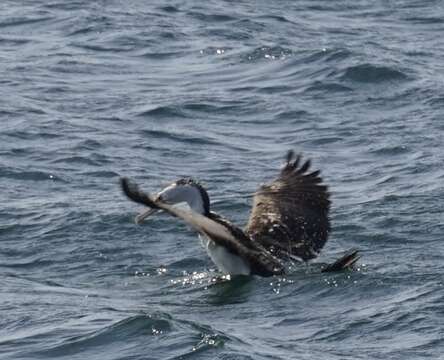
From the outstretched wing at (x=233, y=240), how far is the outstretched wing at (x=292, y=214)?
0.36 meters

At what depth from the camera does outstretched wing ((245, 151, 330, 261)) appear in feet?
39.5

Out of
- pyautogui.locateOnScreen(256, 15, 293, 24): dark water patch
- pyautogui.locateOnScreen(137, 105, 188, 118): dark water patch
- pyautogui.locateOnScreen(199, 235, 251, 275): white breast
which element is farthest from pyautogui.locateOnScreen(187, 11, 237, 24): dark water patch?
pyautogui.locateOnScreen(199, 235, 251, 275): white breast

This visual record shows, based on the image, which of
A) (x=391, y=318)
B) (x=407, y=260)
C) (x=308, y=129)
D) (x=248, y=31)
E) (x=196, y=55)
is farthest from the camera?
(x=248, y=31)

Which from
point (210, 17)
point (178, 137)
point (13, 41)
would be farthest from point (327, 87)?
point (13, 41)

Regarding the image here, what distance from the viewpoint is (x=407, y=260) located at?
11.6 metres

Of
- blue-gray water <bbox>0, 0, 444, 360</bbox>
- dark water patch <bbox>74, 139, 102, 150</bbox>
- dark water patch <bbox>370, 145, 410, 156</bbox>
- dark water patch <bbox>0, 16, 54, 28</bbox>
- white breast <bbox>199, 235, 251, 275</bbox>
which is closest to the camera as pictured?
blue-gray water <bbox>0, 0, 444, 360</bbox>

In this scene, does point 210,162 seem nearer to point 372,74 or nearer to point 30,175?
point 30,175

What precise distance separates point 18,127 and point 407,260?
20.7 ft

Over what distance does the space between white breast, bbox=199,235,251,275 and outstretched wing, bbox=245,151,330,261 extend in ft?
1.11

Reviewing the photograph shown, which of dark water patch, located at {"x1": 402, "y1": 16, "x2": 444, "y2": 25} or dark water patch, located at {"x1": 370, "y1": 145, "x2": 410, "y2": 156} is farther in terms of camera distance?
dark water patch, located at {"x1": 402, "y1": 16, "x2": 444, "y2": 25}

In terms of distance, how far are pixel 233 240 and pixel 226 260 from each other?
584mm

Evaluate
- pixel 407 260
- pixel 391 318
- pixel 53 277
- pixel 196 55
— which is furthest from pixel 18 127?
pixel 391 318

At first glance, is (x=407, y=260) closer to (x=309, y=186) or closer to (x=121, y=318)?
(x=309, y=186)

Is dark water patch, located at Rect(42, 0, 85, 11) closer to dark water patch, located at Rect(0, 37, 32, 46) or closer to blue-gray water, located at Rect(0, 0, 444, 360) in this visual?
blue-gray water, located at Rect(0, 0, 444, 360)
